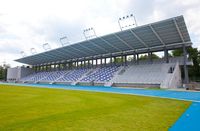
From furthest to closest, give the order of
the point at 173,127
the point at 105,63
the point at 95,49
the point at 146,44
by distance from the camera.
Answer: the point at 105,63, the point at 95,49, the point at 146,44, the point at 173,127

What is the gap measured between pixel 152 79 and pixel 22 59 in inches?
1872

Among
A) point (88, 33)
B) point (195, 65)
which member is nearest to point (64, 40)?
point (88, 33)

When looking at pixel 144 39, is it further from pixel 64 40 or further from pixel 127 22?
pixel 64 40

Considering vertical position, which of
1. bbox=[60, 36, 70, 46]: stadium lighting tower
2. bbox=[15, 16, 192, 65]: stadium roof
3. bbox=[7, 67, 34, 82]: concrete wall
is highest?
bbox=[60, 36, 70, 46]: stadium lighting tower

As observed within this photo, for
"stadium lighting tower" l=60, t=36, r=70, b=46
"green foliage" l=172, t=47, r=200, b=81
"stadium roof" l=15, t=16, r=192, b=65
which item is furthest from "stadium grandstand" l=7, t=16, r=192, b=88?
"green foliage" l=172, t=47, r=200, b=81

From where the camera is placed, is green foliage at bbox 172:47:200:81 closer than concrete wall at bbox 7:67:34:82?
Yes

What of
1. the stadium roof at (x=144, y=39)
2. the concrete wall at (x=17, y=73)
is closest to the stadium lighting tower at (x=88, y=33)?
the stadium roof at (x=144, y=39)

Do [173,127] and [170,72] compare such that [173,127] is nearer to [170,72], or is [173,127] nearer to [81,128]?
[81,128]

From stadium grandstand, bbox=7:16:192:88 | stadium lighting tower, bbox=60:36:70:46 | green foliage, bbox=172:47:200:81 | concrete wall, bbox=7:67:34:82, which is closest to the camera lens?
stadium grandstand, bbox=7:16:192:88

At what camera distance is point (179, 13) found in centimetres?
1938

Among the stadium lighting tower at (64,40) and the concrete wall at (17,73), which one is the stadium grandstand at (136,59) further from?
the concrete wall at (17,73)

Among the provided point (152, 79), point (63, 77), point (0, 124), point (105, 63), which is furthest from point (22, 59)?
point (0, 124)

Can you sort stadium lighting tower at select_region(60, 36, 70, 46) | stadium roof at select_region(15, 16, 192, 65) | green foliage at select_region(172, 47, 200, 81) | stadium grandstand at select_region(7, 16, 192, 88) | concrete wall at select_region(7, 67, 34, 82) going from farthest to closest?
1. concrete wall at select_region(7, 67, 34, 82)
2. stadium lighting tower at select_region(60, 36, 70, 46)
3. green foliage at select_region(172, 47, 200, 81)
4. stadium grandstand at select_region(7, 16, 192, 88)
5. stadium roof at select_region(15, 16, 192, 65)

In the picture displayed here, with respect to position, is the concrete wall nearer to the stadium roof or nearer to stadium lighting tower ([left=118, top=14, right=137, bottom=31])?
the stadium roof
